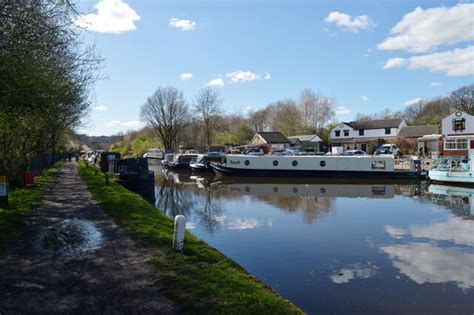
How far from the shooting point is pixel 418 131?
57219mm

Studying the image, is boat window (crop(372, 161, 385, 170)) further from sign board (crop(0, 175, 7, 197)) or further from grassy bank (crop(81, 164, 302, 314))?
sign board (crop(0, 175, 7, 197))

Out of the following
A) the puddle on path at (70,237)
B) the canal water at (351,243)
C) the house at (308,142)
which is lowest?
the canal water at (351,243)

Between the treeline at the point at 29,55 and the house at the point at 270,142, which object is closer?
the treeline at the point at 29,55

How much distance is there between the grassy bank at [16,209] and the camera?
9002 millimetres

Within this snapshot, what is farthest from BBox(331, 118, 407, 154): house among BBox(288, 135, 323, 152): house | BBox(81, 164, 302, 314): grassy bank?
BBox(81, 164, 302, 314): grassy bank

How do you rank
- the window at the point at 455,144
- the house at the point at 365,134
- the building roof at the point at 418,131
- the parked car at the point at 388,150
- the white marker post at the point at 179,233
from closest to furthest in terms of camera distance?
1. the white marker post at the point at 179,233
2. the window at the point at 455,144
3. the parked car at the point at 388,150
4. the building roof at the point at 418,131
5. the house at the point at 365,134

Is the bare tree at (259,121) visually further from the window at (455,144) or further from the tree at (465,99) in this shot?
the window at (455,144)

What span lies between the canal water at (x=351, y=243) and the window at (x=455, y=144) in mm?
16239

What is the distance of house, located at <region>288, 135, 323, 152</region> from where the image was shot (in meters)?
65.0

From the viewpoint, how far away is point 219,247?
1091 cm

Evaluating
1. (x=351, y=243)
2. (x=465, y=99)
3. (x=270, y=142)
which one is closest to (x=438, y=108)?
(x=465, y=99)

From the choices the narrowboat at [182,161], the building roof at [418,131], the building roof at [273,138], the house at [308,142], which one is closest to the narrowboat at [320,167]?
the narrowboat at [182,161]

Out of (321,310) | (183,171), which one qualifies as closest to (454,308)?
(321,310)

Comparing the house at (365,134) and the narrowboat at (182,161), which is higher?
the house at (365,134)
